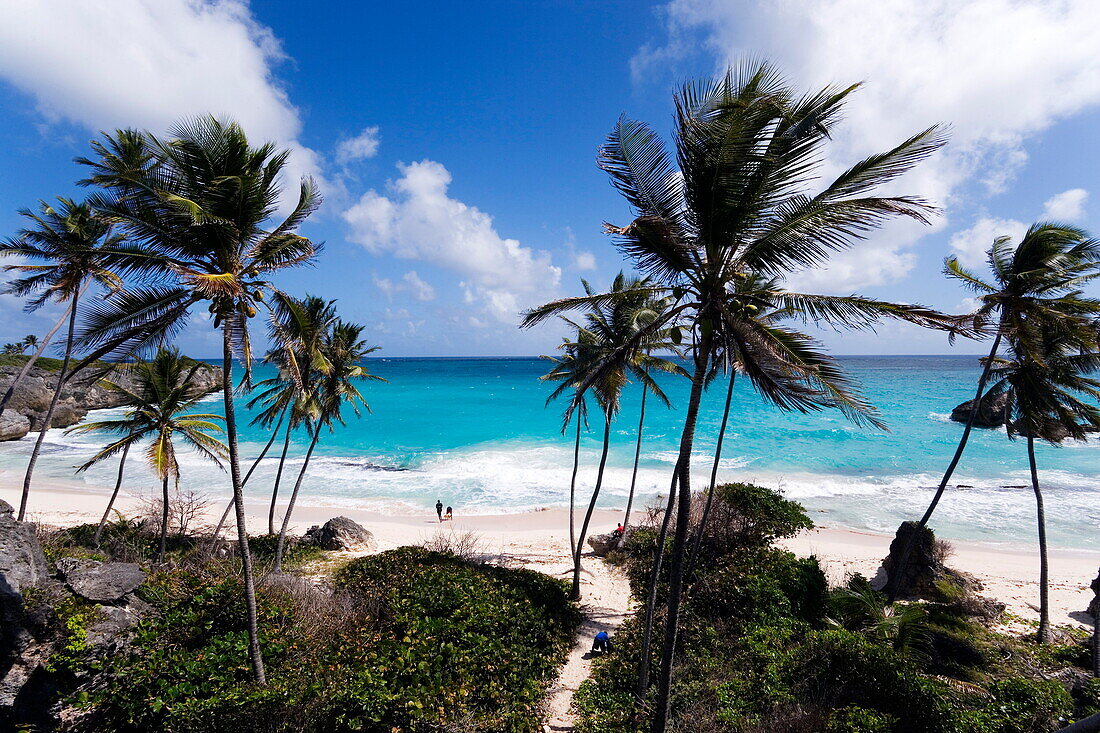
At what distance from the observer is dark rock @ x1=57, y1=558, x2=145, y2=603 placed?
862cm

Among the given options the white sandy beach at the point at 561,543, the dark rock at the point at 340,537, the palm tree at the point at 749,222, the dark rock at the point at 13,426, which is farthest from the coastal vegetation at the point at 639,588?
the dark rock at the point at 13,426

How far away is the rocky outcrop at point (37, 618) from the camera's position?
7.26m

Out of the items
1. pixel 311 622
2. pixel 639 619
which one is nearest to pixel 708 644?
pixel 639 619

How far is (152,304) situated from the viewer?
718 centimetres

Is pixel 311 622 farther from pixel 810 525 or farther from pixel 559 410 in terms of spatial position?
pixel 559 410

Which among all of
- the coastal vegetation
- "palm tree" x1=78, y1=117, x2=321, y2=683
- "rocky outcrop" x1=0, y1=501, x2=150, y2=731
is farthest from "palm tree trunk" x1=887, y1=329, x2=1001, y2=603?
Result: "rocky outcrop" x1=0, y1=501, x2=150, y2=731

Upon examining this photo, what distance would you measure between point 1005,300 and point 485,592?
1300 cm

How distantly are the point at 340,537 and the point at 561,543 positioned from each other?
9.18 meters

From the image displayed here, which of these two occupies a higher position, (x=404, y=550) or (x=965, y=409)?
(x=965, y=409)

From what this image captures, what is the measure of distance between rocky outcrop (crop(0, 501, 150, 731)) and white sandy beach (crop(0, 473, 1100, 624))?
11458 millimetres

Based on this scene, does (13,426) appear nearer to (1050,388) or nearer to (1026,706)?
(1026,706)

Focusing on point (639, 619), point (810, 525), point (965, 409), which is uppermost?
point (965, 409)

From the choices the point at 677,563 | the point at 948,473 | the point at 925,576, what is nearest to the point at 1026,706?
the point at 677,563

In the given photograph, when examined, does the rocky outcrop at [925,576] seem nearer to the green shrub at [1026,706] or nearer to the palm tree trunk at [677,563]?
the green shrub at [1026,706]
